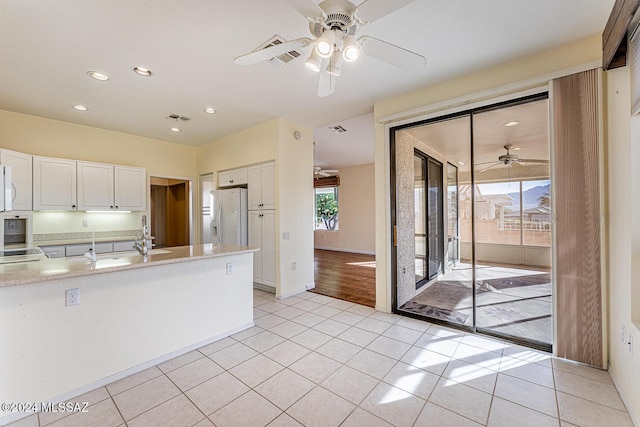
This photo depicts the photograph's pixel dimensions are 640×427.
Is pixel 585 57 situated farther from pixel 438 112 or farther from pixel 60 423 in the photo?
pixel 60 423

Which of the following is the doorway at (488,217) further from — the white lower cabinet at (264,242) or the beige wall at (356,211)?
the beige wall at (356,211)

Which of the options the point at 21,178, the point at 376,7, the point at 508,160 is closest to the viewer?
the point at 376,7

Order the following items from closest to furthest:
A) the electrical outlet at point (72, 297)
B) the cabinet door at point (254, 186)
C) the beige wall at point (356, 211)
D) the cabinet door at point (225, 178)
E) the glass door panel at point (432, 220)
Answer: the electrical outlet at point (72, 297) < the glass door panel at point (432, 220) < the cabinet door at point (254, 186) < the cabinet door at point (225, 178) < the beige wall at point (356, 211)

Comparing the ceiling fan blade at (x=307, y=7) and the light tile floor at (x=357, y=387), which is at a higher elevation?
the ceiling fan blade at (x=307, y=7)

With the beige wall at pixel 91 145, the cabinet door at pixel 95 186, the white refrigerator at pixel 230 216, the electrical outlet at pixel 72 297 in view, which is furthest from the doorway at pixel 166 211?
the electrical outlet at pixel 72 297

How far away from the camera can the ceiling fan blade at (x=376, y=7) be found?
1334 mm

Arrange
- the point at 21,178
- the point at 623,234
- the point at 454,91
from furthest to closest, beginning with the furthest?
the point at 21,178 → the point at 454,91 → the point at 623,234

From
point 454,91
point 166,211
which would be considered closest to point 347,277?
point 454,91

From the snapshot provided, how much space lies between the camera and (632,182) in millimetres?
1747

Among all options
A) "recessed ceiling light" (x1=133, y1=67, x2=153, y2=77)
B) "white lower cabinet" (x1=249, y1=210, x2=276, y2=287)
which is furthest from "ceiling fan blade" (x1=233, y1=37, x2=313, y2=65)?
"white lower cabinet" (x1=249, y1=210, x2=276, y2=287)

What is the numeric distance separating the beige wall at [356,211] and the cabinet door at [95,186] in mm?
6172

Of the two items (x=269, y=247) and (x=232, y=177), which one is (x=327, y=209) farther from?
(x=269, y=247)

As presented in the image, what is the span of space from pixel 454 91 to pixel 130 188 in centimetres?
522

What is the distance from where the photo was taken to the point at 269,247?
4344 millimetres
